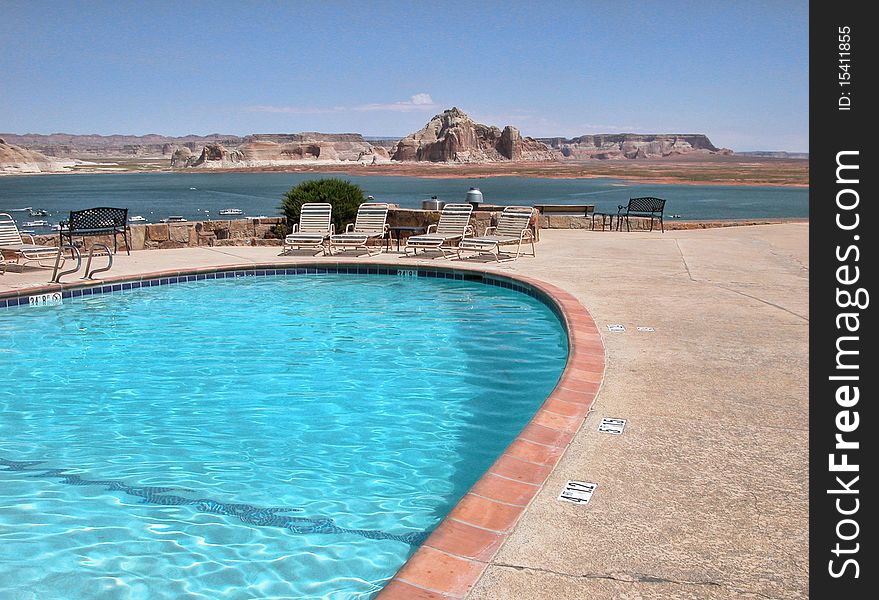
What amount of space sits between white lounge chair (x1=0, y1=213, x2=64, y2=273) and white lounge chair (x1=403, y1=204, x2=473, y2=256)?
5341mm

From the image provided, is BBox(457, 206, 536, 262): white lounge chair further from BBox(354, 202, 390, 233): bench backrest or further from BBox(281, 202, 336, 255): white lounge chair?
BBox(281, 202, 336, 255): white lounge chair

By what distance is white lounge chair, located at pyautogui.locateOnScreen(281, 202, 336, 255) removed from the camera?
12.2 meters

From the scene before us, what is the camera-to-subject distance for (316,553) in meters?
3.43

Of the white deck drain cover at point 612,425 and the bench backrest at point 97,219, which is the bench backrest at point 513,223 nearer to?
the bench backrest at point 97,219

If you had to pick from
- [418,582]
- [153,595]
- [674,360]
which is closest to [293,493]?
[153,595]

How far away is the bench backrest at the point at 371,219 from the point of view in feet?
42.2

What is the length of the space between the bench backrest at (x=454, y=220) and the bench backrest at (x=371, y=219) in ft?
3.32

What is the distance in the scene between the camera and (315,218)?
510 inches

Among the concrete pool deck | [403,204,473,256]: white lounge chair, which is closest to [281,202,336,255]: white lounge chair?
[403,204,473,256]: white lounge chair

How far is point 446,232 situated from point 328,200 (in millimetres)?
3016

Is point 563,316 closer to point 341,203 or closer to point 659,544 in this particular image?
point 659,544

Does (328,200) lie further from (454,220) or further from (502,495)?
(502,495)

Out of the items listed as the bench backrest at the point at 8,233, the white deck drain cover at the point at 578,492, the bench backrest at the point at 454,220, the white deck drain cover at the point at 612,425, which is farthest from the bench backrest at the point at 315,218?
the white deck drain cover at the point at 578,492

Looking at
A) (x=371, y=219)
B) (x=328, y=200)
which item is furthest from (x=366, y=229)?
(x=328, y=200)
